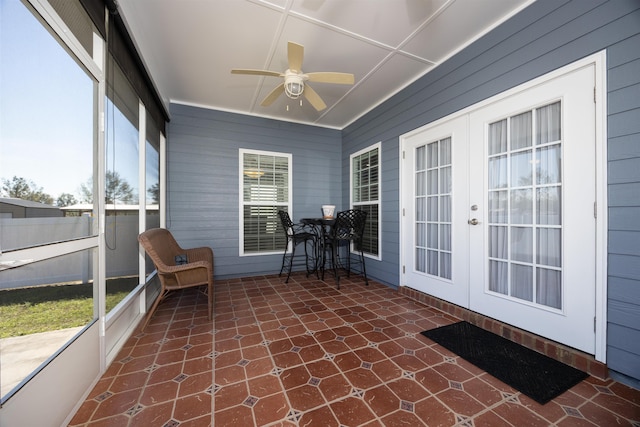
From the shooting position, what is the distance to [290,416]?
129cm

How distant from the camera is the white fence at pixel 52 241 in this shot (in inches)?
38.7

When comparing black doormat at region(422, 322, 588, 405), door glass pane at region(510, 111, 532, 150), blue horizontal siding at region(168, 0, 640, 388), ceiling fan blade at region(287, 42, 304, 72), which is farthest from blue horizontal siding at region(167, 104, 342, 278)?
door glass pane at region(510, 111, 532, 150)

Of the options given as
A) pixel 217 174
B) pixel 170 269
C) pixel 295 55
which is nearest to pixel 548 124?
pixel 295 55

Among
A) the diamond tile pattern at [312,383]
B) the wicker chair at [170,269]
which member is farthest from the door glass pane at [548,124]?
the wicker chair at [170,269]

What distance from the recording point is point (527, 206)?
6.73 feet

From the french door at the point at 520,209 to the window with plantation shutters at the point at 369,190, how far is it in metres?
0.94

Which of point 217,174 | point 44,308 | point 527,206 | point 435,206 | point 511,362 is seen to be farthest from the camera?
point 217,174

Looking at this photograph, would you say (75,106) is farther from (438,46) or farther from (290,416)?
(438,46)

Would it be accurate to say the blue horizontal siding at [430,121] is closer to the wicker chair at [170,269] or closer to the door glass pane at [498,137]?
the door glass pane at [498,137]

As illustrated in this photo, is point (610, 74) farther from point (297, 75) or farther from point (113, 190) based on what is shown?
point (113, 190)

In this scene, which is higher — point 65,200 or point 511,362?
point 65,200

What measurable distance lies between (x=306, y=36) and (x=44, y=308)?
9.25 feet

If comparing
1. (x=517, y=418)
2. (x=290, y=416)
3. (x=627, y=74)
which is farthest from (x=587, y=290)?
(x=290, y=416)

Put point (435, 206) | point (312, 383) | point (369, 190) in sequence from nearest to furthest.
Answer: point (312, 383), point (435, 206), point (369, 190)
